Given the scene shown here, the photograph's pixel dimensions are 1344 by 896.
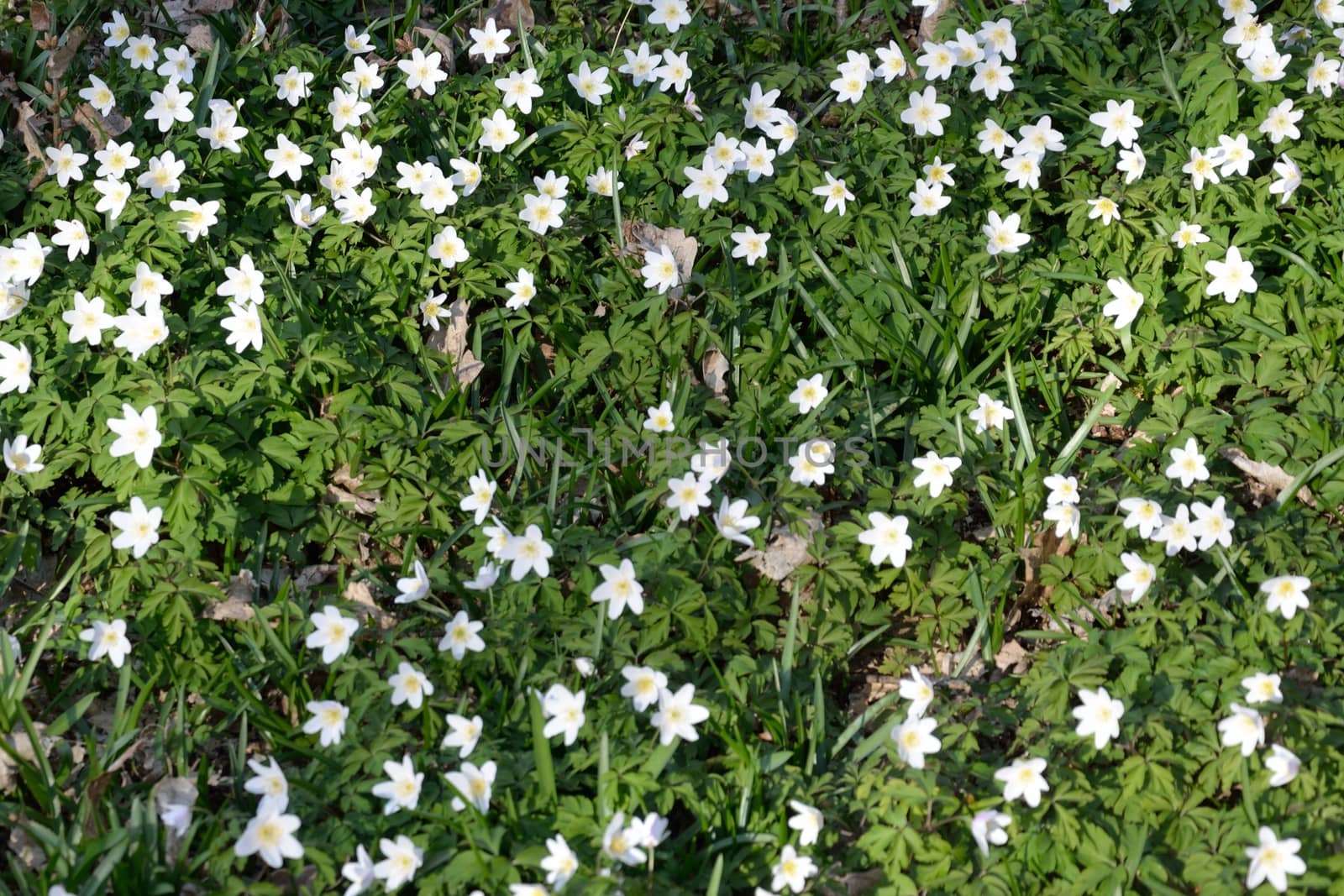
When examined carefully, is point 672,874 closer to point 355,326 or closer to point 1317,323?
point 355,326

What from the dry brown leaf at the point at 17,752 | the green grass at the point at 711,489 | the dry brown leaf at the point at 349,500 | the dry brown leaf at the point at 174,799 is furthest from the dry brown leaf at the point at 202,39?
the dry brown leaf at the point at 174,799

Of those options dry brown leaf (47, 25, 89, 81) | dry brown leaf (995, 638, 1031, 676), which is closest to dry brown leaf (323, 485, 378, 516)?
dry brown leaf (995, 638, 1031, 676)

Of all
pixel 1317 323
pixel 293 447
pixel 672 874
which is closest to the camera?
pixel 672 874

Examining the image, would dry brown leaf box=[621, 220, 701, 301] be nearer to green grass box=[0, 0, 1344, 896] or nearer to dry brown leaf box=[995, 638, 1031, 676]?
green grass box=[0, 0, 1344, 896]

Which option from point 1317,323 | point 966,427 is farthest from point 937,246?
point 1317,323

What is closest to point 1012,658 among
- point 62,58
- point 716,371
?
point 716,371

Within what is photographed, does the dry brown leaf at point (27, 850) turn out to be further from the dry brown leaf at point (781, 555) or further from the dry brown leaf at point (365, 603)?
the dry brown leaf at point (781, 555)

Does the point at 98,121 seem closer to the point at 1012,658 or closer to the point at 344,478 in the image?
the point at 344,478
